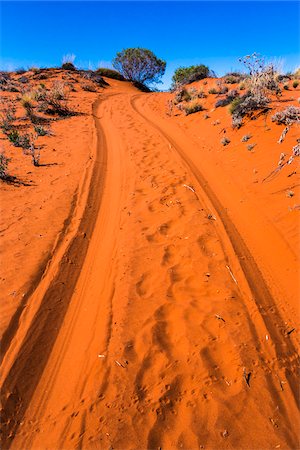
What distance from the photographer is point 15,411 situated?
294 centimetres

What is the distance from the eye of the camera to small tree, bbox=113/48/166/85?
33156 mm

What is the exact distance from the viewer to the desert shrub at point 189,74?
820 inches

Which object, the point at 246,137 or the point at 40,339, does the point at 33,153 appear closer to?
the point at 246,137

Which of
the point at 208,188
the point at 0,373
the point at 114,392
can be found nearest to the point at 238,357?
the point at 114,392

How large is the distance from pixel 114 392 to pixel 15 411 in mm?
940

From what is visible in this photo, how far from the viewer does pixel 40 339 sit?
11.8ft

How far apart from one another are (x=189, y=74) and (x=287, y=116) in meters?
15.9

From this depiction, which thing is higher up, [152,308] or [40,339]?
[152,308]

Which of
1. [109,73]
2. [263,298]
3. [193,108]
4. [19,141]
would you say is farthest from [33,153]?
[109,73]

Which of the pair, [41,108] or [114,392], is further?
[41,108]

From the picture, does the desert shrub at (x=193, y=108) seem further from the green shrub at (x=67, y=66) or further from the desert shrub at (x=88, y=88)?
the green shrub at (x=67, y=66)

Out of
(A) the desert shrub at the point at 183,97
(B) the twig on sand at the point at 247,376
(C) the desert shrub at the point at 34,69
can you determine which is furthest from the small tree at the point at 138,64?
(B) the twig on sand at the point at 247,376

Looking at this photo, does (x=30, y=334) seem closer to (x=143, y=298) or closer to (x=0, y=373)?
(x=0, y=373)

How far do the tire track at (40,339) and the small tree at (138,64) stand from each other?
32.7 m
